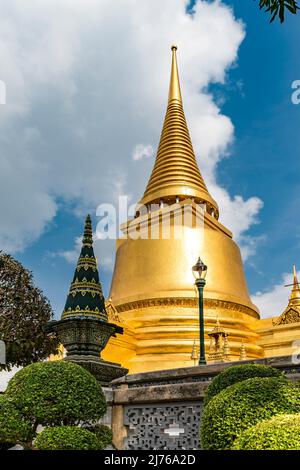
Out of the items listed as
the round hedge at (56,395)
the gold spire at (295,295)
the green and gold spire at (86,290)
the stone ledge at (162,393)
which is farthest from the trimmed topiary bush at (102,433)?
the gold spire at (295,295)

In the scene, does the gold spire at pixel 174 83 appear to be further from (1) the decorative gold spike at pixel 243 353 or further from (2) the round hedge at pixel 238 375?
(2) the round hedge at pixel 238 375

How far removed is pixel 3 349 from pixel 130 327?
653 centimetres

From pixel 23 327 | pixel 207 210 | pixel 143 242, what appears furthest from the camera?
pixel 207 210

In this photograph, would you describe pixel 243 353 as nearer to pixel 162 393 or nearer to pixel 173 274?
pixel 173 274

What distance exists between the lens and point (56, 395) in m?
5.85

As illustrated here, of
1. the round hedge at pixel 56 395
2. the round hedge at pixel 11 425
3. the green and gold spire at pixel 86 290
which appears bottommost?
the round hedge at pixel 11 425

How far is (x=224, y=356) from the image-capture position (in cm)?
1873

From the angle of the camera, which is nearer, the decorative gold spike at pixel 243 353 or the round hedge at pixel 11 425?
the round hedge at pixel 11 425

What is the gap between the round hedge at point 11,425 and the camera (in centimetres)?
569

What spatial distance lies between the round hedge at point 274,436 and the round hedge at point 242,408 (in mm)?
599

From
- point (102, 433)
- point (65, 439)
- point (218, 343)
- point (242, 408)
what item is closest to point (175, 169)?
point (218, 343)

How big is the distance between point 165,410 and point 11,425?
8.37 feet
